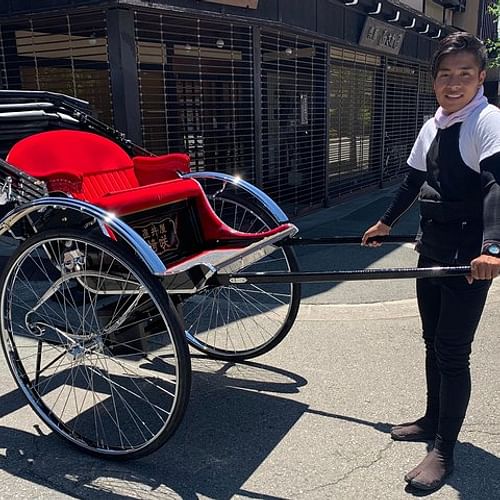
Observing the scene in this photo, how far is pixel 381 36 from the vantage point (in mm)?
9992

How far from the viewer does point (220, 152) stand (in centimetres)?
711

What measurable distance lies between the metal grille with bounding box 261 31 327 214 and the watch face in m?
5.85

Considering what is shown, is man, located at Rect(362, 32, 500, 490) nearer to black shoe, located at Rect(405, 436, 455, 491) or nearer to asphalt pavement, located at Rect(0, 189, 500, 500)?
black shoe, located at Rect(405, 436, 455, 491)

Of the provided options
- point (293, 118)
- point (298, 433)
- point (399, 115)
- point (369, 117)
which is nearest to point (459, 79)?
point (298, 433)

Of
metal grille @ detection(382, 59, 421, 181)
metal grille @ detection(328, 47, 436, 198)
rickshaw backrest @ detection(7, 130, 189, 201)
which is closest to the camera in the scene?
rickshaw backrest @ detection(7, 130, 189, 201)

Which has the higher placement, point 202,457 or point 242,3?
→ point 242,3

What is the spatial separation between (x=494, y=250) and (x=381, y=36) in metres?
9.18

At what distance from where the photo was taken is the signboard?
933 centimetres

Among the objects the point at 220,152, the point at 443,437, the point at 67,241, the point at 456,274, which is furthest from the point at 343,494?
the point at 220,152

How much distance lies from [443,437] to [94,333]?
1765mm

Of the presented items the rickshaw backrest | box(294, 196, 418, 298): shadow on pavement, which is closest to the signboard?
box(294, 196, 418, 298): shadow on pavement

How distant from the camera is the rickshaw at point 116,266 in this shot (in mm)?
2445

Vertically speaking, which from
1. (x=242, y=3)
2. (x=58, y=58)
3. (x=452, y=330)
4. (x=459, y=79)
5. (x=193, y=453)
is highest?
(x=242, y=3)

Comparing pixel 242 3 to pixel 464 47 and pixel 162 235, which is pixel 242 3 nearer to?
pixel 162 235
